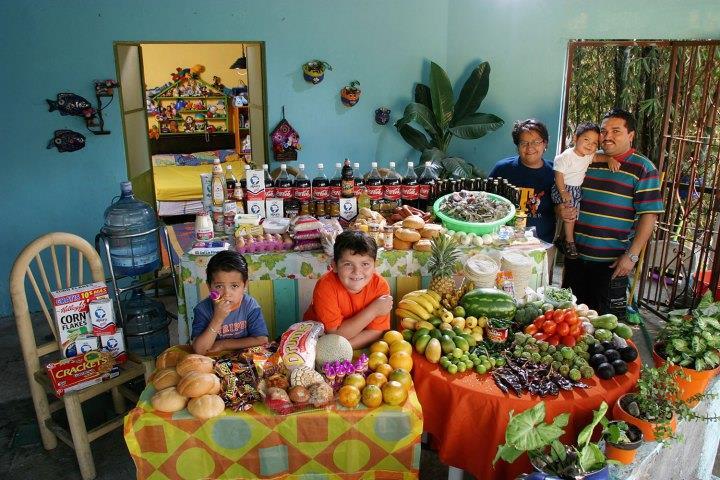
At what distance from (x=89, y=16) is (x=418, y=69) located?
348cm

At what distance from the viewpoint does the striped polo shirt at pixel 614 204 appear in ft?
13.8

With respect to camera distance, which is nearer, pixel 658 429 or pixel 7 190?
pixel 658 429

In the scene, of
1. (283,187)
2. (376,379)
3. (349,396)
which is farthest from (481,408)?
(283,187)

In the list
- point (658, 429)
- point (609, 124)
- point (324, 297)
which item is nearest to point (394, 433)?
point (324, 297)

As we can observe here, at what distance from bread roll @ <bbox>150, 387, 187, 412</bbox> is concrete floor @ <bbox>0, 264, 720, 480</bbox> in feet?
4.03

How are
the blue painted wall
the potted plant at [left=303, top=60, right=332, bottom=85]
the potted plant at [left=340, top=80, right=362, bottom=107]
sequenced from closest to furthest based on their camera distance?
the blue painted wall → the potted plant at [left=303, top=60, right=332, bottom=85] → the potted plant at [left=340, top=80, right=362, bottom=107]

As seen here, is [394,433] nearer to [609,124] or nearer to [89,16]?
[609,124]

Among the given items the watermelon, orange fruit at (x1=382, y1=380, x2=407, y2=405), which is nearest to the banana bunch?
the watermelon

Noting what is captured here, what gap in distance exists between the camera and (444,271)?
3.56 metres

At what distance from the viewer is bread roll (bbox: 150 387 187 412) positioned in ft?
8.30

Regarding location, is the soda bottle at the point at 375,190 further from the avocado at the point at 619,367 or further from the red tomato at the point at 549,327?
Answer: the avocado at the point at 619,367

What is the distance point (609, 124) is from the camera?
4.19 m

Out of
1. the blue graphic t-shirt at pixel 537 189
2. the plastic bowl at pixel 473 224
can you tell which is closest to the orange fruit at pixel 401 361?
the plastic bowl at pixel 473 224

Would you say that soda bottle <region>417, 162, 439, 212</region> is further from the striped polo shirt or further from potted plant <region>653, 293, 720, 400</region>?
potted plant <region>653, 293, 720, 400</region>
